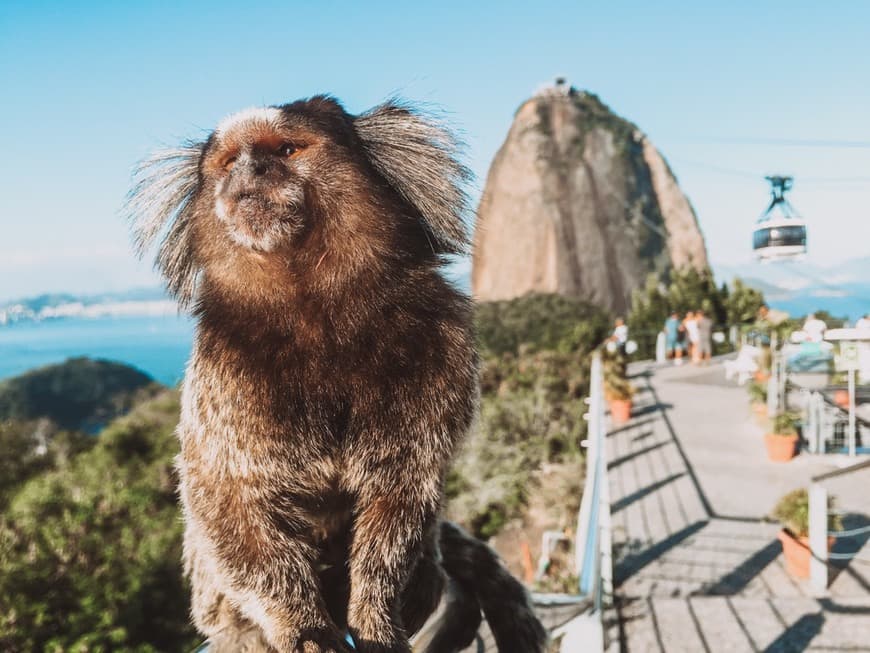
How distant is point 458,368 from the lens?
165 centimetres

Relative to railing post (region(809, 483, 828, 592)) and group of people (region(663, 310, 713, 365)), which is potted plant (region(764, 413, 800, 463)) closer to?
railing post (region(809, 483, 828, 592))

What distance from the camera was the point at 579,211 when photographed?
4197 cm

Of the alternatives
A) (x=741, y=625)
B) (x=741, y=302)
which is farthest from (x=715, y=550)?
(x=741, y=302)

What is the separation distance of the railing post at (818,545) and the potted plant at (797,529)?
9 cm

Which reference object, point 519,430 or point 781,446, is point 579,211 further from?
point 781,446

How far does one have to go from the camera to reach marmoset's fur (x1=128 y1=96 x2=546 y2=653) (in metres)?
1.52

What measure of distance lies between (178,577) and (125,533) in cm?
103

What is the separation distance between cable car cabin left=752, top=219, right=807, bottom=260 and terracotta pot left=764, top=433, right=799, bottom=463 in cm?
254

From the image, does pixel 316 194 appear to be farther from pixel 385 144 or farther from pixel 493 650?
pixel 493 650

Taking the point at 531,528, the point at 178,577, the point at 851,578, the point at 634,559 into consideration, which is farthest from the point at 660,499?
the point at 178,577

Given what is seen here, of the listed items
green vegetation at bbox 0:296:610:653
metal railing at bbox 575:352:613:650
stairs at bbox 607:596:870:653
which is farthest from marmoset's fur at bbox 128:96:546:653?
stairs at bbox 607:596:870:653

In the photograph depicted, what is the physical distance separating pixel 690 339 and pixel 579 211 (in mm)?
24692

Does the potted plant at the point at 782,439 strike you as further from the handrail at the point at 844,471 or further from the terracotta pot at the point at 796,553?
the handrail at the point at 844,471

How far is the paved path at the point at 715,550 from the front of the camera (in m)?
5.39
